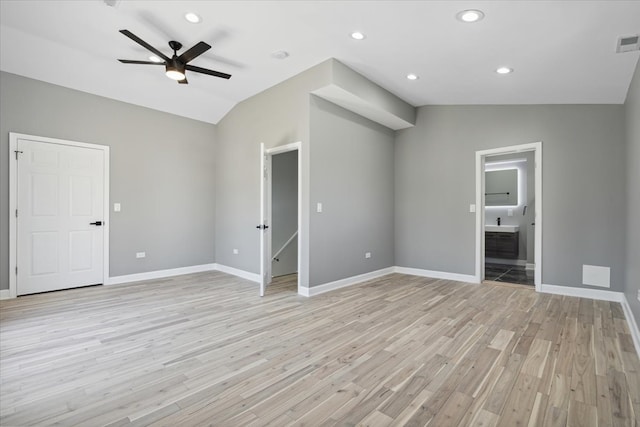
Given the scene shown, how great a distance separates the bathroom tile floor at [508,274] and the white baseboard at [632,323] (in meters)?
1.27

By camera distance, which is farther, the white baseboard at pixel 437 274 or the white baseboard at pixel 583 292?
the white baseboard at pixel 437 274

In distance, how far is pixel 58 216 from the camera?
4.43 metres

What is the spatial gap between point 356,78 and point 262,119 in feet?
5.67

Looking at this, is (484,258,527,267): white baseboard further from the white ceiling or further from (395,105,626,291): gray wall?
the white ceiling

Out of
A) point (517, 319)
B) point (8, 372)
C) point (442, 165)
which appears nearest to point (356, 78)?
point (442, 165)

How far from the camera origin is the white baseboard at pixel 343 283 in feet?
13.9

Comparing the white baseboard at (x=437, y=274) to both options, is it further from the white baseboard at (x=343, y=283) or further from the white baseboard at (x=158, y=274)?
the white baseboard at (x=158, y=274)

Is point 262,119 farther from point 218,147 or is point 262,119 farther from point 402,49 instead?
point 402,49

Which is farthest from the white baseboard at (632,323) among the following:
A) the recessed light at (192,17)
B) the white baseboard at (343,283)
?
the recessed light at (192,17)

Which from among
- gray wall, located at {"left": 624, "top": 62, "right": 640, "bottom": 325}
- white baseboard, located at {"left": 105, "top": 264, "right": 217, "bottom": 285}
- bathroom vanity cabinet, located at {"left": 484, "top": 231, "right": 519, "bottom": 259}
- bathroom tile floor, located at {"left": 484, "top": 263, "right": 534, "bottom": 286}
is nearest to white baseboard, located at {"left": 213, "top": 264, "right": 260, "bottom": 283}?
white baseboard, located at {"left": 105, "top": 264, "right": 217, "bottom": 285}

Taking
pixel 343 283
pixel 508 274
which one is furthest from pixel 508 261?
pixel 343 283

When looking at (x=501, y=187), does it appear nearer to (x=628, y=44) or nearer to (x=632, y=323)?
(x=632, y=323)

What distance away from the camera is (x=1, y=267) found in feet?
13.1

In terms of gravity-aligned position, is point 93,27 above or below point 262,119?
above
